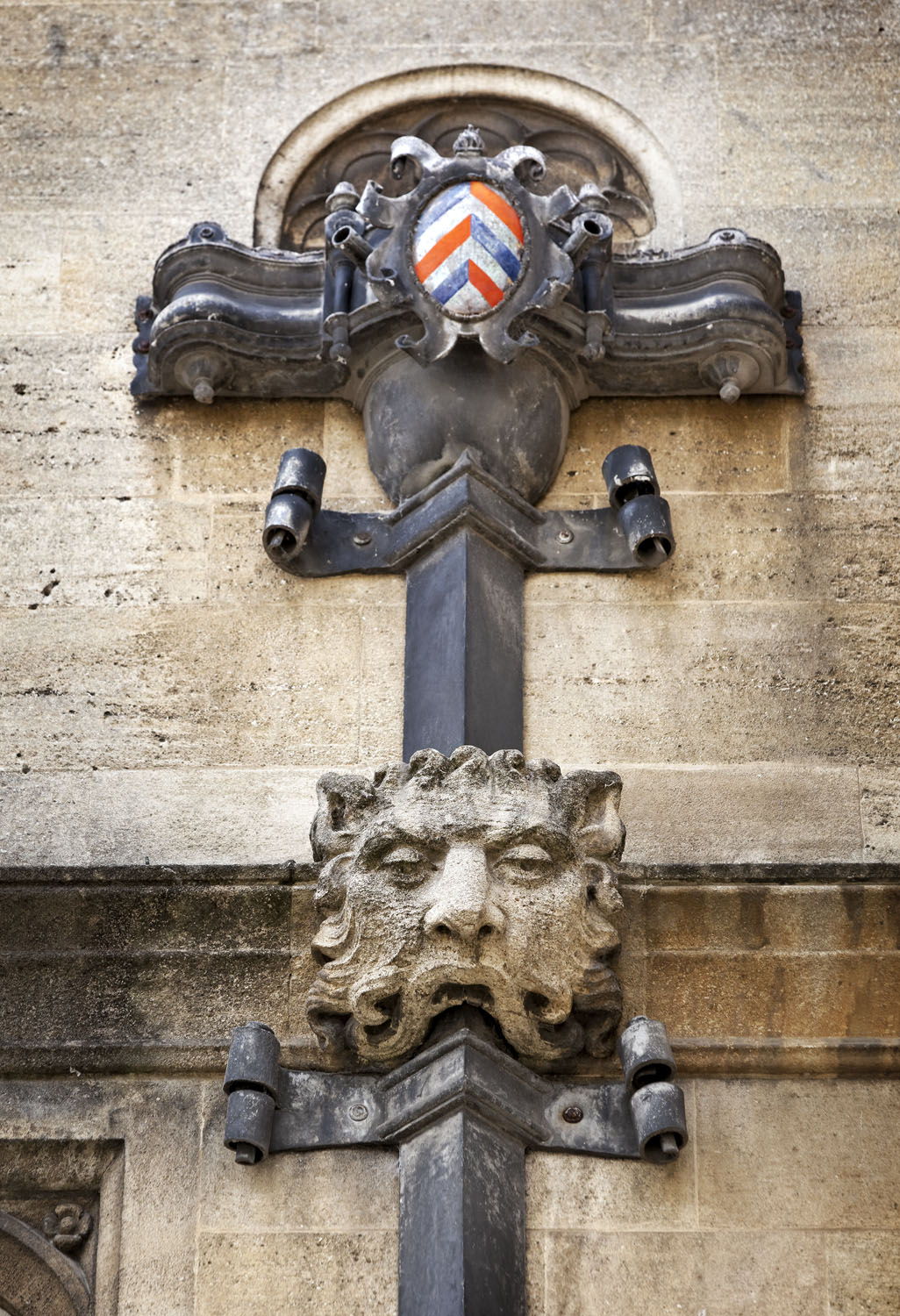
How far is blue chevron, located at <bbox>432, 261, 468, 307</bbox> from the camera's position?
648cm

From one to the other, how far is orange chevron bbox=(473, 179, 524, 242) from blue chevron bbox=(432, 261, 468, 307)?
180 mm

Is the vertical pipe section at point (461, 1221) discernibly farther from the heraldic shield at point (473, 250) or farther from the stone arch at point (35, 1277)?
the heraldic shield at point (473, 250)

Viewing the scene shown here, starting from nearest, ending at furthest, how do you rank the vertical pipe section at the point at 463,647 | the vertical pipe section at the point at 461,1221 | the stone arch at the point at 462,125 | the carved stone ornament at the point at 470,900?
the vertical pipe section at the point at 461,1221 < the carved stone ornament at the point at 470,900 < the vertical pipe section at the point at 463,647 < the stone arch at the point at 462,125

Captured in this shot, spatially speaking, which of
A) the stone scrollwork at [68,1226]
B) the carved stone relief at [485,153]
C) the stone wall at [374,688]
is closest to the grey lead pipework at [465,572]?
the stone wall at [374,688]

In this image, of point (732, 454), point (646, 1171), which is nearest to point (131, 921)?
point (646, 1171)

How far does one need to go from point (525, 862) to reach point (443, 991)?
343mm

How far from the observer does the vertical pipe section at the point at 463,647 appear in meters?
6.08

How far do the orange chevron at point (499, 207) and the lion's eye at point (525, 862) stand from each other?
→ 6.15ft

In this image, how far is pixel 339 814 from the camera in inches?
224

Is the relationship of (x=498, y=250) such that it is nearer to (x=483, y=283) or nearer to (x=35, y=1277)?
(x=483, y=283)

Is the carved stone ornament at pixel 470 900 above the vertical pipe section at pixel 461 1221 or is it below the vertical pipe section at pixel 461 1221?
above

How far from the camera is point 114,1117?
220 inches

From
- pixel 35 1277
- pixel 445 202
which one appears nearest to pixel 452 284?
pixel 445 202

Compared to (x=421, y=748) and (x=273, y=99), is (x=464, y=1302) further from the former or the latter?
(x=273, y=99)
